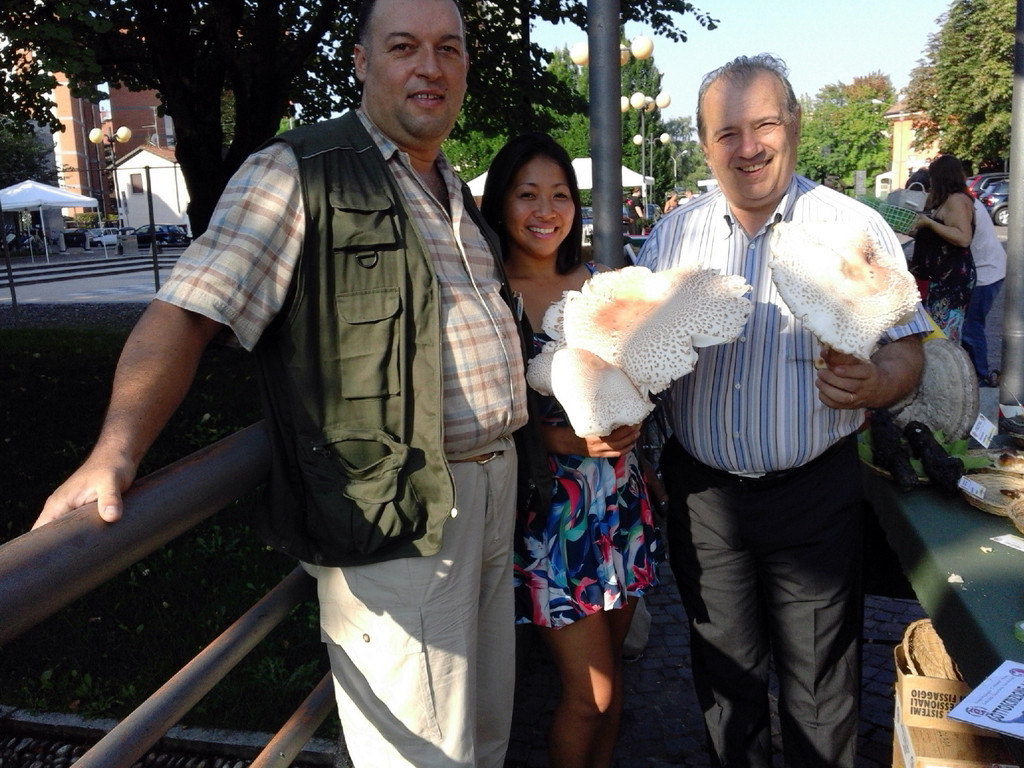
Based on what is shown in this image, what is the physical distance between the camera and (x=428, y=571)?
6.25ft

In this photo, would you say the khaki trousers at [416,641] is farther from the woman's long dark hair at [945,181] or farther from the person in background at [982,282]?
the person in background at [982,282]

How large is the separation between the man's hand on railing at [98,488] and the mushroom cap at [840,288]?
140 cm

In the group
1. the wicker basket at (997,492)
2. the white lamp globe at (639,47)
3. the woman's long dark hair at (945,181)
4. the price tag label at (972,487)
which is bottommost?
the wicker basket at (997,492)

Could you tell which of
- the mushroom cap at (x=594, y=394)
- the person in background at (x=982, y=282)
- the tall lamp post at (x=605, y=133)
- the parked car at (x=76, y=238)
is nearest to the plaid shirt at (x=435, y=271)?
the mushroom cap at (x=594, y=394)

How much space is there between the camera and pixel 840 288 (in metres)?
1.91

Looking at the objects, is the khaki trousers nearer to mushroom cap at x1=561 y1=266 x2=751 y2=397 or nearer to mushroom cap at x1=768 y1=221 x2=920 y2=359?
mushroom cap at x1=561 y1=266 x2=751 y2=397

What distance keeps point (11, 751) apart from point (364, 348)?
8.52 feet

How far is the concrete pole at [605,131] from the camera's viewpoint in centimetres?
306

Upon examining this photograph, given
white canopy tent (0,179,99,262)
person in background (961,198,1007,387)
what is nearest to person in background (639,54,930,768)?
person in background (961,198,1007,387)

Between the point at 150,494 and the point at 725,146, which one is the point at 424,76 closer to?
the point at 725,146

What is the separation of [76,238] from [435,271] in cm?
5565

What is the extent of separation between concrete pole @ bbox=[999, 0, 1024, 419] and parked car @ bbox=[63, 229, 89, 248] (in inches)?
2060

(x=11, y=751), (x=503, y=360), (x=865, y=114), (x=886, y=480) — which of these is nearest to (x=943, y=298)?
(x=886, y=480)

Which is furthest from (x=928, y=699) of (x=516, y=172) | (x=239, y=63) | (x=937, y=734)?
(x=239, y=63)
